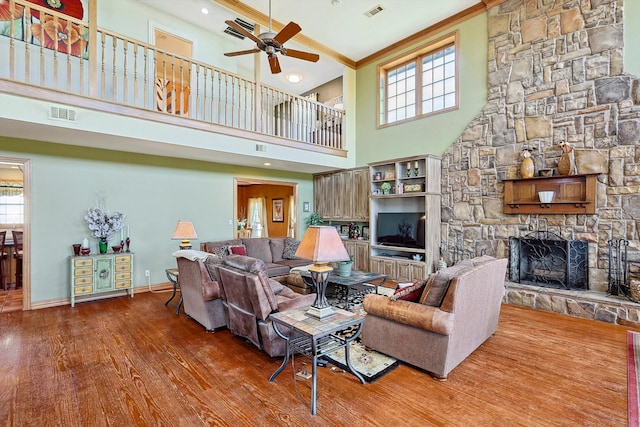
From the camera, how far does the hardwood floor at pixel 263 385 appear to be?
2152 millimetres

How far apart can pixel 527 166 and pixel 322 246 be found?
4153 millimetres

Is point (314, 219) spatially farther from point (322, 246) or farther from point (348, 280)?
point (322, 246)

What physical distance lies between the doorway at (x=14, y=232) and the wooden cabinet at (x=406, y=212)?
19.5 ft

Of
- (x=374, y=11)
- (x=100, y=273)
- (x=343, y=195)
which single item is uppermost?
(x=374, y=11)

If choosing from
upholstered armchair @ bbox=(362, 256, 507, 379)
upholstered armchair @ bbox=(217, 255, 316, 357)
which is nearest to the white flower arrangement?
upholstered armchair @ bbox=(217, 255, 316, 357)

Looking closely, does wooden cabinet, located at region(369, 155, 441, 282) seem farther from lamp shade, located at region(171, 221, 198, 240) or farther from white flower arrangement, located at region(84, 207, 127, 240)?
white flower arrangement, located at region(84, 207, 127, 240)

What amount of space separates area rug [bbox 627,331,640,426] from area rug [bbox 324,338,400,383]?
1.64 meters

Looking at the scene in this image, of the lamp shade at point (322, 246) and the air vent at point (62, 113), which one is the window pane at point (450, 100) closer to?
the lamp shade at point (322, 246)

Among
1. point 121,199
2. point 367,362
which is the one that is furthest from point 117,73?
point 367,362

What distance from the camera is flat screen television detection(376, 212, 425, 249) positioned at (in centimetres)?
602

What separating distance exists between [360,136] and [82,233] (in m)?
5.94

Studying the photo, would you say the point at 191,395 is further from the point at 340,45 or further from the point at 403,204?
the point at 340,45

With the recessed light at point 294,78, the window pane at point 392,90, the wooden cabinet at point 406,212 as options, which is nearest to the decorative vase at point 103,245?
the wooden cabinet at point 406,212

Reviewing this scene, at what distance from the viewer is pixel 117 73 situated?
17.8ft
